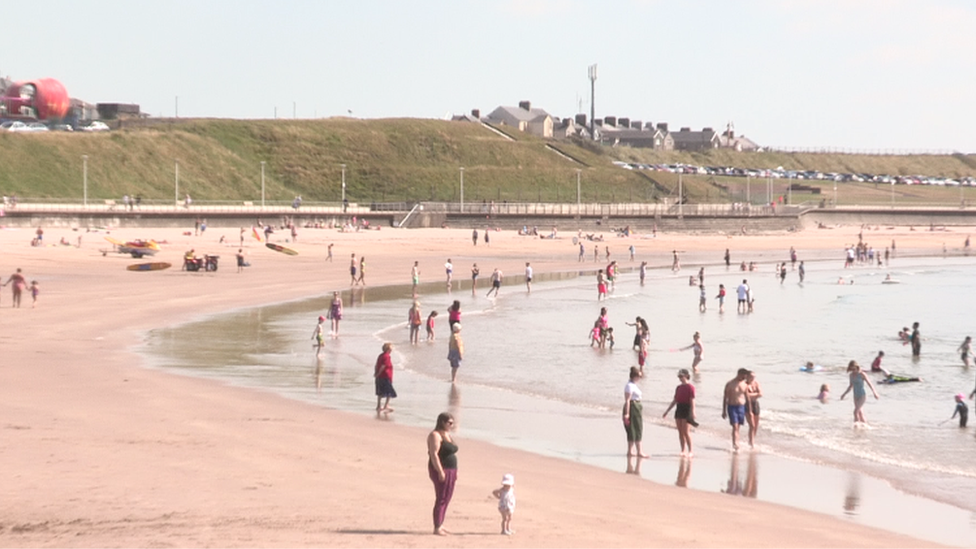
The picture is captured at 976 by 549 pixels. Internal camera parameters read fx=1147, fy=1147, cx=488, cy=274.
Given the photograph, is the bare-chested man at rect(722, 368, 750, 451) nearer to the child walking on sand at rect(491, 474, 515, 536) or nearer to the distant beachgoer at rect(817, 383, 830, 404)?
the distant beachgoer at rect(817, 383, 830, 404)

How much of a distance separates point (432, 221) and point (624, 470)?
70317mm

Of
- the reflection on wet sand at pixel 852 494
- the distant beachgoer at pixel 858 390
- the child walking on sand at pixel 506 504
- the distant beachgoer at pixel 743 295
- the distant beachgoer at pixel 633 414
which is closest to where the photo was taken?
the child walking on sand at pixel 506 504

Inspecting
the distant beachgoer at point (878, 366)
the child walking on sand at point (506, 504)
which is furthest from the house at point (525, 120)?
the child walking on sand at point (506, 504)

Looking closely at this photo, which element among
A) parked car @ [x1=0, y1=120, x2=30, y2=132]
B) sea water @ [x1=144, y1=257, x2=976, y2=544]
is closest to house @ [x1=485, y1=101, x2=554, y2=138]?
parked car @ [x1=0, y1=120, x2=30, y2=132]

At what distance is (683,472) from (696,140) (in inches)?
6746

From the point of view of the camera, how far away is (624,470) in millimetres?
15109

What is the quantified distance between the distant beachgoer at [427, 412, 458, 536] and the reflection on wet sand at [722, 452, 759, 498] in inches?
190

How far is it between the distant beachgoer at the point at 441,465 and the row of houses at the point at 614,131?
147 meters

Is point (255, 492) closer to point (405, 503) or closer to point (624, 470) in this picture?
point (405, 503)

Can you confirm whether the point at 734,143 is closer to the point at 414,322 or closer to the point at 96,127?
the point at 96,127

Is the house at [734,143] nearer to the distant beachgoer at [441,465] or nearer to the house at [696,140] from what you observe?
the house at [696,140]

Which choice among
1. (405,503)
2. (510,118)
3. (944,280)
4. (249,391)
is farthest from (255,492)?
(510,118)

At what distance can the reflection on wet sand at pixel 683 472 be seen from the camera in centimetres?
1451

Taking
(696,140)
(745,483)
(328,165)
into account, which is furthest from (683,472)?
(696,140)
